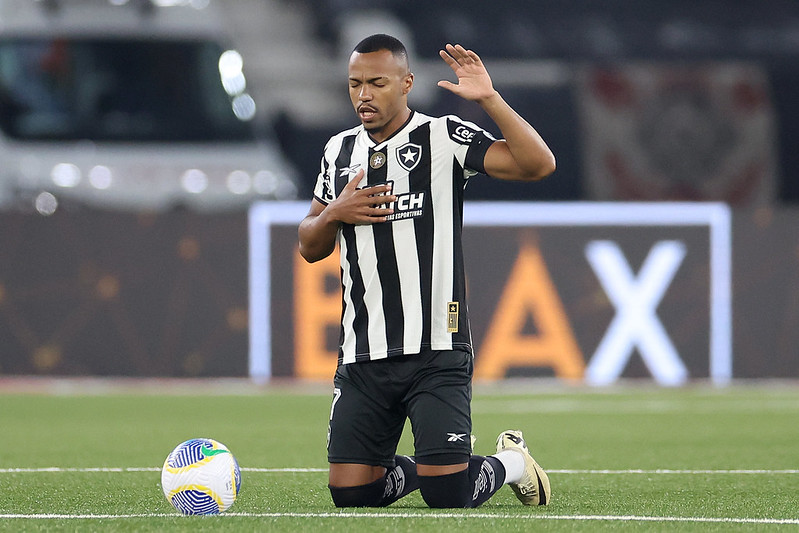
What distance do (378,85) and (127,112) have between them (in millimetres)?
9978

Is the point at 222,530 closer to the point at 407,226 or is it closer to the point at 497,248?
the point at 407,226

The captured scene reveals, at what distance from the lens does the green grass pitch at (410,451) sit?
5168 mm

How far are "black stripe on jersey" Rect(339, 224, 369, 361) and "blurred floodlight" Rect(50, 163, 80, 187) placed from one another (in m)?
9.01

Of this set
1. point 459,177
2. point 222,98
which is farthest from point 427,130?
point 222,98

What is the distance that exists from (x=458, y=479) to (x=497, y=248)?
8.12 m

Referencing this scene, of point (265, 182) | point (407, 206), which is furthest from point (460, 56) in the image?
point (265, 182)

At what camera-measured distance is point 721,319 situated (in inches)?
528

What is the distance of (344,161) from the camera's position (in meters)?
5.80

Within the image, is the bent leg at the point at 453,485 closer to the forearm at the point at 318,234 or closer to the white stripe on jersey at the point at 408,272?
the white stripe on jersey at the point at 408,272

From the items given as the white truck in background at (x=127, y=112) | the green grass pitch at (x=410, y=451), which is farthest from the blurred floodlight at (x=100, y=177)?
the green grass pitch at (x=410, y=451)

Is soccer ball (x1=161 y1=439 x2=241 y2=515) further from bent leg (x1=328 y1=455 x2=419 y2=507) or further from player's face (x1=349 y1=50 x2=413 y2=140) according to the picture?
player's face (x1=349 y1=50 x2=413 y2=140)

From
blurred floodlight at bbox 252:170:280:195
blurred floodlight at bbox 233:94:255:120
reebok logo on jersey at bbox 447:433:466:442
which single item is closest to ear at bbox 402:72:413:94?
reebok logo on jersey at bbox 447:433:466:442

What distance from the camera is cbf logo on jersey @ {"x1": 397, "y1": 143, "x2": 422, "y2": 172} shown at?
5648 mm

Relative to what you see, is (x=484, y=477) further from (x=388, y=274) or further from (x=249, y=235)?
(x=249, y=235)
